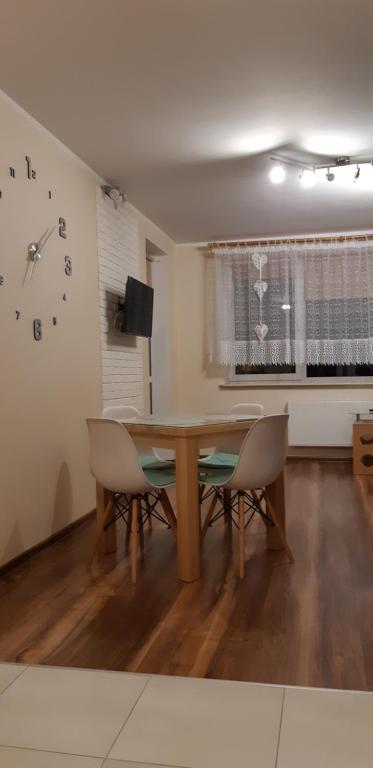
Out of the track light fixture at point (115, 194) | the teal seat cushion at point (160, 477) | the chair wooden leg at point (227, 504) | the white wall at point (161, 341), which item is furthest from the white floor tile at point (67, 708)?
the white wall at point (161, 341)

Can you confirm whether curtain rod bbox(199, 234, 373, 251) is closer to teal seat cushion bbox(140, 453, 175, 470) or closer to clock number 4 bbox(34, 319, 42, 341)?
teal seat cushion bbox(140, 453, 175, 470)

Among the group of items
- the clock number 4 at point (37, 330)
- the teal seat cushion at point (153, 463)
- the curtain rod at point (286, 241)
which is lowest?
the teal seat cushion at point (153, 463)

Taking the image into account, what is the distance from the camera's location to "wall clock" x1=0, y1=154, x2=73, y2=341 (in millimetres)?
3188

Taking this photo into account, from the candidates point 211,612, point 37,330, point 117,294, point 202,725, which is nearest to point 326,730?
point 202,725

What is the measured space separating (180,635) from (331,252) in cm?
505

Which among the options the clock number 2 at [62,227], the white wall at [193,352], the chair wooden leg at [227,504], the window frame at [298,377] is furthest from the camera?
the white wall at [193,352]

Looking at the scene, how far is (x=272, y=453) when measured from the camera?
300 centimetres

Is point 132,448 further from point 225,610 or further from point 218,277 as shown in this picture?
point 218,277

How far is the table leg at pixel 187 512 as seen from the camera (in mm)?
2869

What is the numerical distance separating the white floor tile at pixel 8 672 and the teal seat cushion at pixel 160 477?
3.63 ft

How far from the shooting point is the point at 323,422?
6.40 m

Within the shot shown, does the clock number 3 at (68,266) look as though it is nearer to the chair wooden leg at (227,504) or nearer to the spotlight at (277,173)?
the spotlight at (277,173)

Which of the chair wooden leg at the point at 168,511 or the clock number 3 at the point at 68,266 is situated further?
the clock number 3 at the point at 68,266

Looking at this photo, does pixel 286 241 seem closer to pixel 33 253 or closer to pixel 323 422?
pixel 323 422
